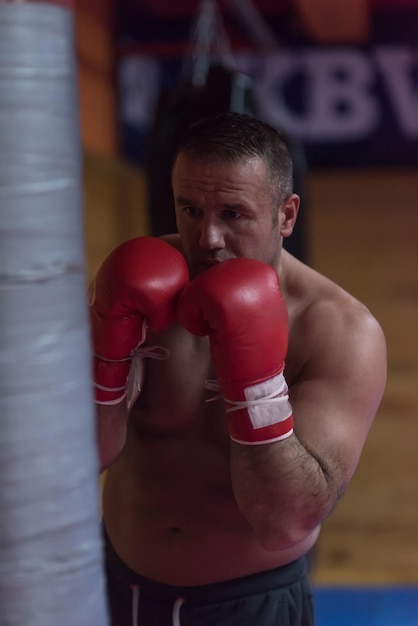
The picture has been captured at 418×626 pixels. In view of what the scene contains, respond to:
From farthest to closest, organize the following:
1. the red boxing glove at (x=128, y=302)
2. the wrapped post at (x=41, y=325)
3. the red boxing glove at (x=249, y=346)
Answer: the red boxing glove at (x=128, y=302), the red boxing glove at (x=249, y=346), the wrapped post at (x=41, y=325)

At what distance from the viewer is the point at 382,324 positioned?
4949 millimetres

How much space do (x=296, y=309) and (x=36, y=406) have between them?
3.05 ft

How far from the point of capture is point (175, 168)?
5.42ft

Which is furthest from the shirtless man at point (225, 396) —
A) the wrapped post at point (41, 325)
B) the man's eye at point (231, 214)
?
the wrapped post at point (41, 325)

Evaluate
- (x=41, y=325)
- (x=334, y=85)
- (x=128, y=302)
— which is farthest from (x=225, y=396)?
(x=334, y=85)

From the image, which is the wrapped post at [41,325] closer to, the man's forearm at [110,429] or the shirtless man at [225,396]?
the shirtless man at [225,396]

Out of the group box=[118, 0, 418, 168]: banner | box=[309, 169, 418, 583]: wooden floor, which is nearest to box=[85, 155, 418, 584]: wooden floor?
box=[309, 169, 418, 583]: wooden floor

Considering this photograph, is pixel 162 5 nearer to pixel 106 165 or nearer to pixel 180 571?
pixel 106 165

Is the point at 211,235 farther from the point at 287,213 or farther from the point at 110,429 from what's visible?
the point at 110,429

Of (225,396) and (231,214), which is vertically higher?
(231,214)

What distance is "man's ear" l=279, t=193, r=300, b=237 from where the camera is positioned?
1664mm

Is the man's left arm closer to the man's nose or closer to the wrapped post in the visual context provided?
the man's nose

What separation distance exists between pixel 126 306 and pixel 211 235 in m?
0.17

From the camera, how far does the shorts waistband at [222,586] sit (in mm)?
1745
